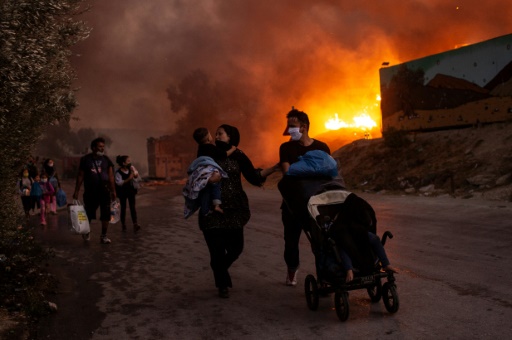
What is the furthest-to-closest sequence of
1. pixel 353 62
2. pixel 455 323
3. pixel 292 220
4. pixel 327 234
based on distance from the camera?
pixel 353 62 → pixel 292 220 → pixel 327 234 → pixel 455 323

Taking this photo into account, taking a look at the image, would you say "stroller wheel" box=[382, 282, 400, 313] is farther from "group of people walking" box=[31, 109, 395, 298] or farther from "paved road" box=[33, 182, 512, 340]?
"group of people walking" box=[31, 109, 395, 298]

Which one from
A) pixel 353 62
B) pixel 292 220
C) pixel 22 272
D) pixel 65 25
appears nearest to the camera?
pixel 292 220

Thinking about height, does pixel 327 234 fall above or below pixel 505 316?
above

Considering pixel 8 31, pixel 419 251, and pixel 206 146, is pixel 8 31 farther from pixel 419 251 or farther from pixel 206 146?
pixel 419 251

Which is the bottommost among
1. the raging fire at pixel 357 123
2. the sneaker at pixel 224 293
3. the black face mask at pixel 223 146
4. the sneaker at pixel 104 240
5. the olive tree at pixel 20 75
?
the sneaker at pixel 224 293

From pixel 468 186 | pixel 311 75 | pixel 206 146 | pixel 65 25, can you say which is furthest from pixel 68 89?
pixel 311 75

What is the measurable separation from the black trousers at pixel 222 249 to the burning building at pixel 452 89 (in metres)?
24.7

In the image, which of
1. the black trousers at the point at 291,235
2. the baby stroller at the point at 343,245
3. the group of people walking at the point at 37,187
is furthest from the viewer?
the group of people walking at the point at 37,187

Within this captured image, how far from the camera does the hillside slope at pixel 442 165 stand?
20562mm

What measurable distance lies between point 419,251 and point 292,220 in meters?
3.46

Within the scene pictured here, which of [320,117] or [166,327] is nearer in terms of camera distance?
[166,327]

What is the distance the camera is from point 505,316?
4980 millimetres

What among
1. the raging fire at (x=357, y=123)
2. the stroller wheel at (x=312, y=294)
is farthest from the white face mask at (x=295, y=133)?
the raging fire at (x=357, y=123)

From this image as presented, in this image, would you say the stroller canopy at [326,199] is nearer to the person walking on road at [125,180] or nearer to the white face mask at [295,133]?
the white face mask at [295,133]
